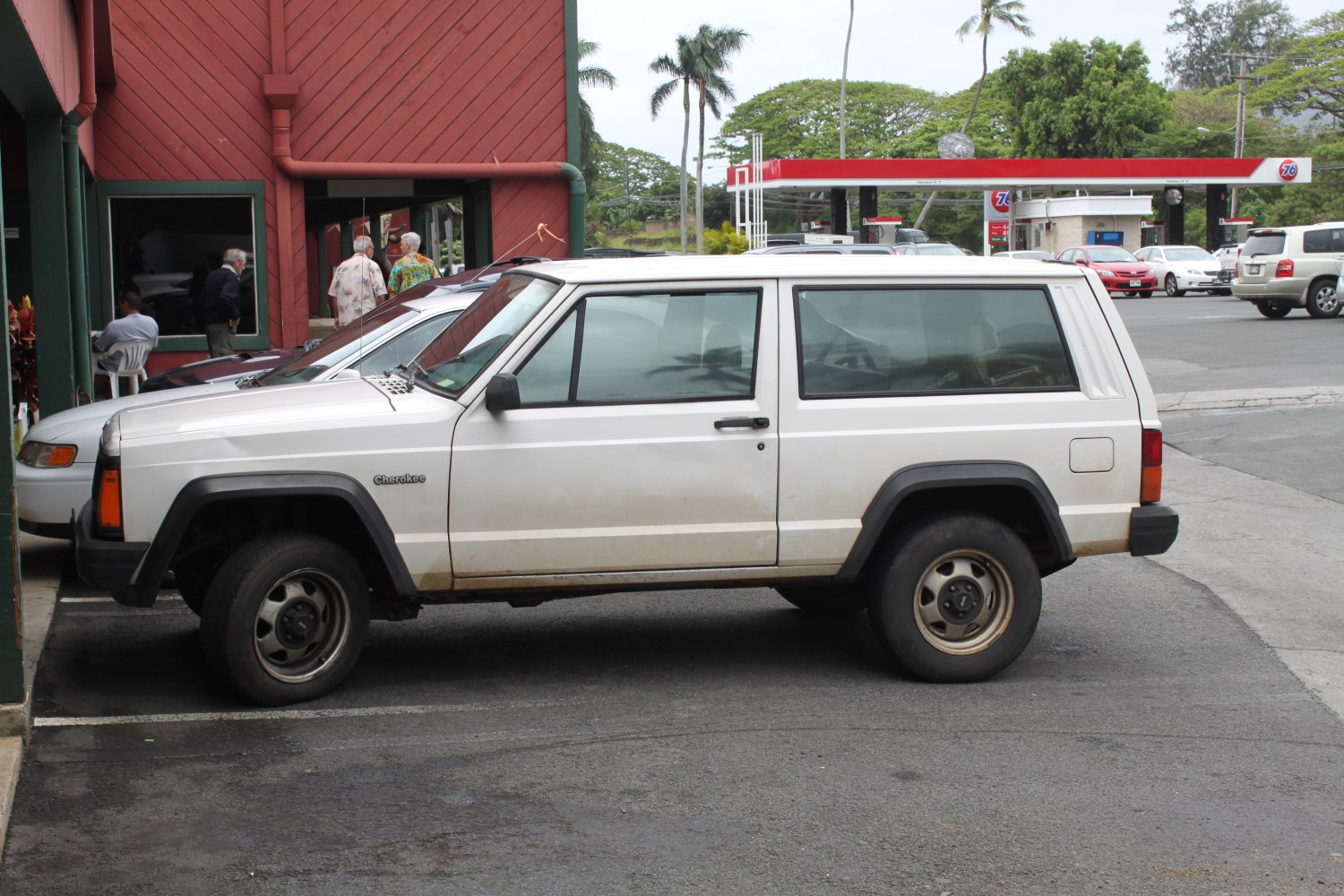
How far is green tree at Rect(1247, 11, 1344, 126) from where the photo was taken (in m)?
71.3

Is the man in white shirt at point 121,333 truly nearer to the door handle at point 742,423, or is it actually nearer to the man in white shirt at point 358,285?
the man in white shirt at point 358,285

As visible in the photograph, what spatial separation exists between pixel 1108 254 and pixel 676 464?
117ft

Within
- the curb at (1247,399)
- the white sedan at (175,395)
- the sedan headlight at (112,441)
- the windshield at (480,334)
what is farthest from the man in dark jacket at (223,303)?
the curb at (1247,399)

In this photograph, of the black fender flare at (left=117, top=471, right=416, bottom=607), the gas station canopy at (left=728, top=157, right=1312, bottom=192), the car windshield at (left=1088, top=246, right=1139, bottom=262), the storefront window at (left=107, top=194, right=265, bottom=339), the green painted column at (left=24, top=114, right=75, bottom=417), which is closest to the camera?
the black fender flare at (left=117, top=471, right=416, bottom=607)

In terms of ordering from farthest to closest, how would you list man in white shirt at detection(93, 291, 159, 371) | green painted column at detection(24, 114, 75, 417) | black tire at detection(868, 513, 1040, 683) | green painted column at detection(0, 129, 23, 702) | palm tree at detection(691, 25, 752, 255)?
palm tree at detection(691, 25, 752, 255) < man in white shirt at detection(93, 291, 159, 371) < green painted column at detection(24, 114, 75, 417) < black tire at detection(868, 513, 1040, 683) < green painted column at detection(0, 129, 23, 702)

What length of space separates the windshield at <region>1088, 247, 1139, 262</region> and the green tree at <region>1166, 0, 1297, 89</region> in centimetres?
7595

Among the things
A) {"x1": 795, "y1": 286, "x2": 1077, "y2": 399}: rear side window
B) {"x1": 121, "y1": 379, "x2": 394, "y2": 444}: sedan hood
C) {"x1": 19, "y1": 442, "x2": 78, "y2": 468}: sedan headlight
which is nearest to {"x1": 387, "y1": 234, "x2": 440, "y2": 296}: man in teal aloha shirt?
{"x1": 19, "y1": 442, "x2": 78, "y2": 468}: sedan headlight

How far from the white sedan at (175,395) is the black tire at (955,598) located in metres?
2.76

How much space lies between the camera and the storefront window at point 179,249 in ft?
49.5

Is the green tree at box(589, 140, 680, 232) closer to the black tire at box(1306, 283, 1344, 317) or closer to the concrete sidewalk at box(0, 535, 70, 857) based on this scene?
the black tire at box(1306, 283, 1344, 317)

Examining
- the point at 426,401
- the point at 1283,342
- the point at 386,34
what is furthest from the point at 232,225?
the point at 1283,342

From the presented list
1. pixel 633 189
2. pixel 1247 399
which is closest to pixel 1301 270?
pixel 1247 399

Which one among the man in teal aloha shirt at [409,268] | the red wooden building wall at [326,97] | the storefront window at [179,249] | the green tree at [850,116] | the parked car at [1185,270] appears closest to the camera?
the man in teal aloha shirt at [409,268]

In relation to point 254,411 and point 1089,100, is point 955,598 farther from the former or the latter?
point 1089,100
